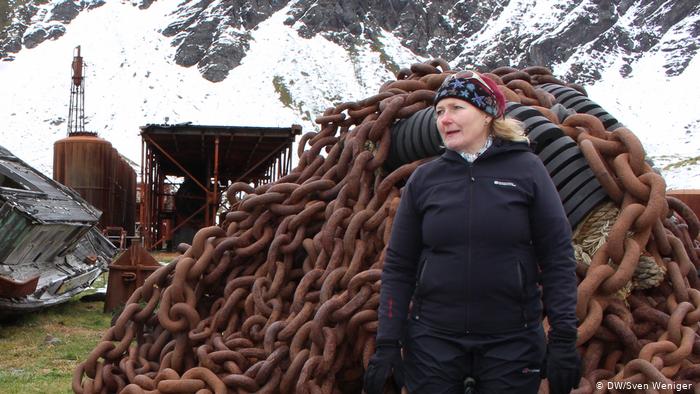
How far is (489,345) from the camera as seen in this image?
6.94ft

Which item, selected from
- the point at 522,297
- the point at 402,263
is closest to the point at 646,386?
the point at 522,297

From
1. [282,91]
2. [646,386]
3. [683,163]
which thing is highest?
[282,91]

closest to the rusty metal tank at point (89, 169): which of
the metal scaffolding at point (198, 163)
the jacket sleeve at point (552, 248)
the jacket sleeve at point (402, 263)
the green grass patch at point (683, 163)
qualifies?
the metal scaffolding at point (198, 163)

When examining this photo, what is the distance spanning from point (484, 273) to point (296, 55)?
3352 inches

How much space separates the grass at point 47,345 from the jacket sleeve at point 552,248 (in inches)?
158

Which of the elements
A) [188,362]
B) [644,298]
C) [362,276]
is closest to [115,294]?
[188,362]

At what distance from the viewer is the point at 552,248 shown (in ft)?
7.06

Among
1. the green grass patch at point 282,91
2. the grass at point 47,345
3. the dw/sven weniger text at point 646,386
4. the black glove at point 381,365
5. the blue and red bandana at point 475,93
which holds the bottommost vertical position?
the grass at point 47,345

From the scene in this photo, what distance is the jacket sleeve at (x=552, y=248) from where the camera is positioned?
6.94ft

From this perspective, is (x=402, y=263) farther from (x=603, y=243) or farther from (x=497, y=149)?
(x=603, y=243)

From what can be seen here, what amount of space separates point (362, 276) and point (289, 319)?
45 centimetres

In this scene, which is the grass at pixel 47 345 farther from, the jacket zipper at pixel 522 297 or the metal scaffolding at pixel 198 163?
the metal scaffolding at pixel 198 163

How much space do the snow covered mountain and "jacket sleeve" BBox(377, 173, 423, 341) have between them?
2421 inches

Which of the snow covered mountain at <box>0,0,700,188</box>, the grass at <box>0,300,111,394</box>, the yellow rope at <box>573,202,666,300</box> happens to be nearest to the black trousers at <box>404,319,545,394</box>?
the yellow rope at <box>573,202,666,300</box>
